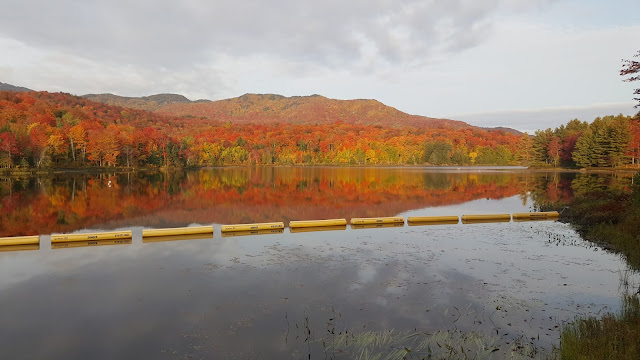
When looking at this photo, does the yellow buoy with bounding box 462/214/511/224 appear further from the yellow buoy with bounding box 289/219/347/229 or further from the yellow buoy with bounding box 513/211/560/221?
the yellow buoy with bounding box 289/219/347/229

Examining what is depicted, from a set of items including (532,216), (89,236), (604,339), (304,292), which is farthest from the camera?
(532,216)

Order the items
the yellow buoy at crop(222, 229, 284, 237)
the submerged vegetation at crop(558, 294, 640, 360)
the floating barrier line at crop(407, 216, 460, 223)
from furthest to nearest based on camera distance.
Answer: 1. the floating barrier line at crop(407, 216, 460, 223)
2. the yellow buoy at crop(222, 229, 284, 237)
3. the submerged vegetation at crop(558, 294, 640, 360)

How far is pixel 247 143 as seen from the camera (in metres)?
160

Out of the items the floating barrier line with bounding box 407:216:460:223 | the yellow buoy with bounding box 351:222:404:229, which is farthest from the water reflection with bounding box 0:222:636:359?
the floating barrier line with bounding box 407:216:460:223

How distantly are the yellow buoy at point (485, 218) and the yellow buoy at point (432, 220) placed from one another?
65 cm

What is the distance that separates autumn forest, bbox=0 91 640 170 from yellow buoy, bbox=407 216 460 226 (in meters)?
70.9

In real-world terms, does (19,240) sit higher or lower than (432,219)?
lower

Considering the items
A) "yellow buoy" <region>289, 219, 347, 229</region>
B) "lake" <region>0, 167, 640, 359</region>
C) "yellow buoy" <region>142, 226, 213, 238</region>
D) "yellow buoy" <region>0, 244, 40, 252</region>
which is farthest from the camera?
"yellow buoy" <region>289, 219, 347, 229</region>

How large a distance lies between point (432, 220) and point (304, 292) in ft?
52.0

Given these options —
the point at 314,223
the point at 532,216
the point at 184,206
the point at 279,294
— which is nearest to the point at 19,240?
the point at 279,294

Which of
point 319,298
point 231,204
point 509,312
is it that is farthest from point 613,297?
point 231,204

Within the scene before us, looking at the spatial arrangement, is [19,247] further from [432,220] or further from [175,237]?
[432,220]

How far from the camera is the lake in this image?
29.5 ft

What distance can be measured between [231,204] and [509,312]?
90.7ft
